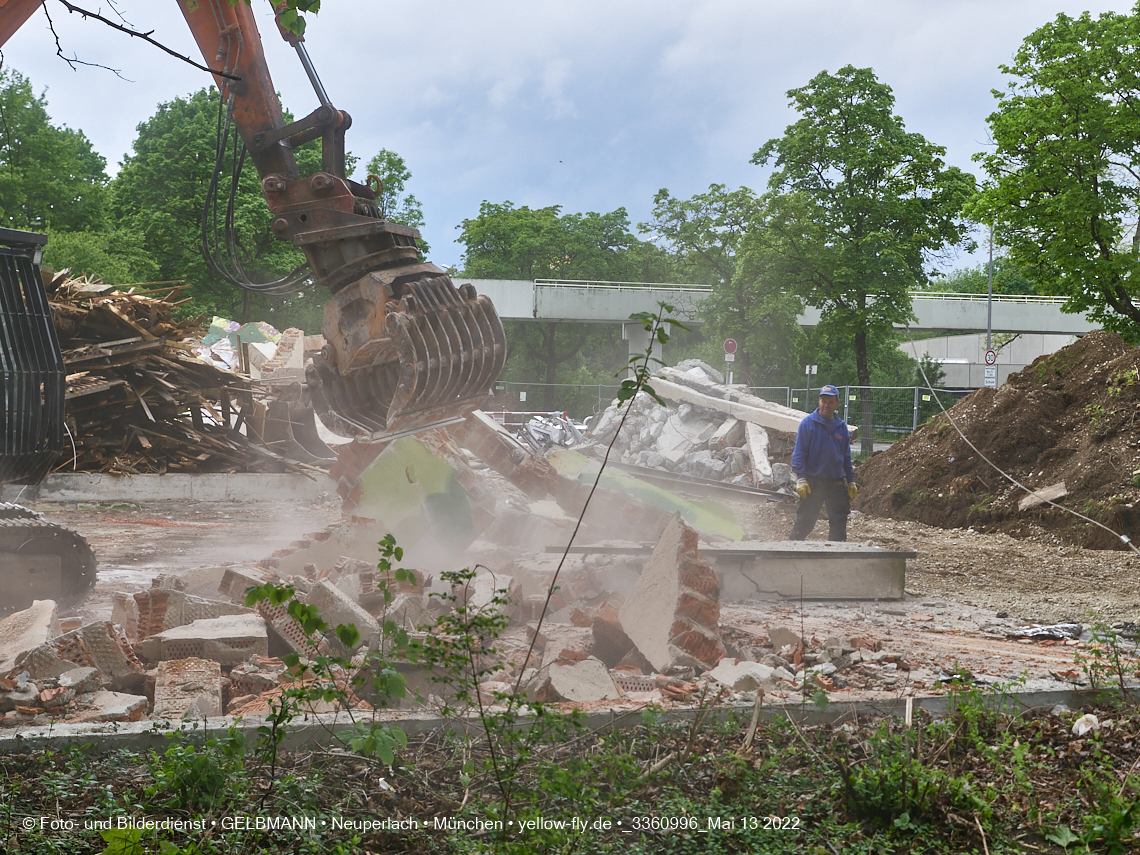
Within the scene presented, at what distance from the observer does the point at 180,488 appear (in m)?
14.3

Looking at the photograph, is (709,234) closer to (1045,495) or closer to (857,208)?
(857,208)

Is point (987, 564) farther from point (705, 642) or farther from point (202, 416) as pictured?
point (202, 416)

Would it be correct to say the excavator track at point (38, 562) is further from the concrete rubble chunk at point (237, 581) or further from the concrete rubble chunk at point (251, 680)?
the concrete rubble chunk at point (251, 680)

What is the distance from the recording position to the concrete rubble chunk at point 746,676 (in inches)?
173

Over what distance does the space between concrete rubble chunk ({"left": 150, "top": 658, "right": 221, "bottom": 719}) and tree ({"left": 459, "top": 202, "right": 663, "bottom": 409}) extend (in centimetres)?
4113

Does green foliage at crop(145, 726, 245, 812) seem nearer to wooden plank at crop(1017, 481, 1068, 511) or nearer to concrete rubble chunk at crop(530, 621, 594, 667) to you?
concrete rubble chunk at crop(530, 621, 594, 667)

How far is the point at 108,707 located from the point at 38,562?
286 centimetres

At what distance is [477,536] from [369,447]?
152 centimetres

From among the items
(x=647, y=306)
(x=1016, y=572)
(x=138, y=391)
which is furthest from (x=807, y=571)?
(x=647, y=306)

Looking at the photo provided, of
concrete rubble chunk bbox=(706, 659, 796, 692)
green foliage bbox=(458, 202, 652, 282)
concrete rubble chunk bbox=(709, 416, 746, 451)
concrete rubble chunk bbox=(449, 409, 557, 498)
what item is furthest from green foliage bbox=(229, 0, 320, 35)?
green foliage bbox=(458, 202, 652, 282)

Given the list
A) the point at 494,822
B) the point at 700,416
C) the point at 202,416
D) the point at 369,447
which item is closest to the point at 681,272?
the point at 700,416

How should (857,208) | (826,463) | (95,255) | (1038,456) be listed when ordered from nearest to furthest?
(826,463) < (1038,456) < (857,208) < (95,255)

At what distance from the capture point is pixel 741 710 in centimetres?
396

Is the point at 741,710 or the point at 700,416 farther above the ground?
the point at 700,416
